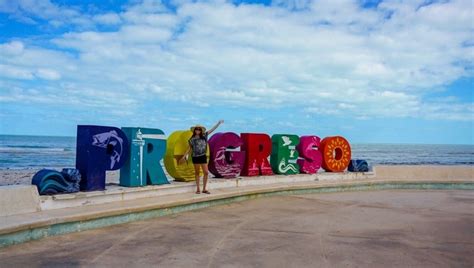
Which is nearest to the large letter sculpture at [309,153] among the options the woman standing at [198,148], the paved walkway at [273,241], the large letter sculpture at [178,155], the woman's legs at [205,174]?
the paved walkway at [273,241]

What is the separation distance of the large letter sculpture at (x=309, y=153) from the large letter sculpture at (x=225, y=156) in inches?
97.6

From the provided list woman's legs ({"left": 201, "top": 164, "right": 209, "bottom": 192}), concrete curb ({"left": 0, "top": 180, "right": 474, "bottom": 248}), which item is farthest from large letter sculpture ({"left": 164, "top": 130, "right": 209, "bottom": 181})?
concrete curb ({"left": 0, "top": 180, "right": 474, "bottom": 248})

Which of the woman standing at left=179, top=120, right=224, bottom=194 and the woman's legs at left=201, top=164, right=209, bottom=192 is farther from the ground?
the woman standing at left=179, top=120, right=224, bottom=194

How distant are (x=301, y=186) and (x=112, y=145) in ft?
18.1

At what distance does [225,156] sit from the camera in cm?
1184

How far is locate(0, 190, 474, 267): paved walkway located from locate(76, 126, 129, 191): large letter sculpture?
1.51m

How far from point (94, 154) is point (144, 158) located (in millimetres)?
1314

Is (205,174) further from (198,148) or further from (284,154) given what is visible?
(284,154)

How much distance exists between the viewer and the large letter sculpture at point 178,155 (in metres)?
10.6

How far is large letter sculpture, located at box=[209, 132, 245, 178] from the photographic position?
453 inches

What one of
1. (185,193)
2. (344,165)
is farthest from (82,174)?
(344,165)

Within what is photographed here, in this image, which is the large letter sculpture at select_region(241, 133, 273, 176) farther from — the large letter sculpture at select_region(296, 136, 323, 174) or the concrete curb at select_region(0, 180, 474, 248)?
the large letter sculpture at select_region(296, 136, 323, 174)

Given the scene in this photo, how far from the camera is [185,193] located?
10.1 m

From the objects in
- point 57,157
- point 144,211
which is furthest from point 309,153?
point 57,157
